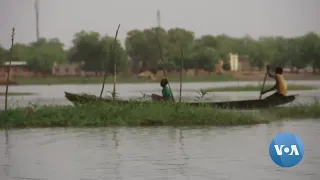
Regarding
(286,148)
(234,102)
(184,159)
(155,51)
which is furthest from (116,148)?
(155,51)

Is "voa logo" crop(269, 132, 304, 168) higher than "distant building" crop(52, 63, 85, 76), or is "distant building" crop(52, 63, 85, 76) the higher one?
"distant building" crop(52, 63, 85, 76)

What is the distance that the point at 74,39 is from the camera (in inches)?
317

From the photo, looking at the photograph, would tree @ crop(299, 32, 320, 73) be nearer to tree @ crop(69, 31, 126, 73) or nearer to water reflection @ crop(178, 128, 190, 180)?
water reflection @ crop(178, 128, 190, 180)

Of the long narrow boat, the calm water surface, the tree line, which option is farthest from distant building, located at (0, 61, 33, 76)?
the calm water surface

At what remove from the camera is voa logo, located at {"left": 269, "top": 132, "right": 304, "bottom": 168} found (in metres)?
1.99

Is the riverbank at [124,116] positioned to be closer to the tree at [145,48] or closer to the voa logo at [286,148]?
the tree at [145,48]

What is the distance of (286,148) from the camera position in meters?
2.04

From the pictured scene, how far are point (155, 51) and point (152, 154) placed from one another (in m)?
4.24

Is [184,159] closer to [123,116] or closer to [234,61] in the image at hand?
[123,116]

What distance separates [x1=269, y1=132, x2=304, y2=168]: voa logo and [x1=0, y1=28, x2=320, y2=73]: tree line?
14.0ft

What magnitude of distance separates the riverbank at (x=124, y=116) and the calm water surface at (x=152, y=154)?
0.59 ft

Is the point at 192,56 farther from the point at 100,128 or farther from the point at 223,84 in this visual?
the point at 100,128

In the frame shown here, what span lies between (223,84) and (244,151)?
21.2ft

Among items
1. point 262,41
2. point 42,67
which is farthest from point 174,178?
point 42,67
